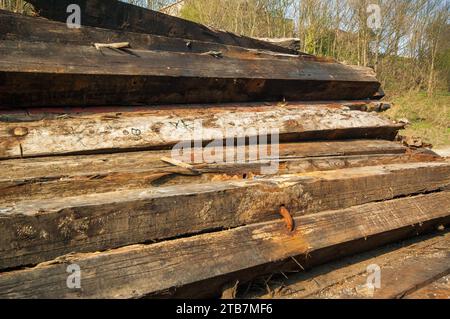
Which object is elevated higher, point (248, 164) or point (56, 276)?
point (248, 164)

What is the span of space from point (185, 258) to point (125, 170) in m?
0.59

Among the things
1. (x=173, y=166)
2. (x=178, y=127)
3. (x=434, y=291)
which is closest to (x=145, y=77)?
(x=178, y=127)

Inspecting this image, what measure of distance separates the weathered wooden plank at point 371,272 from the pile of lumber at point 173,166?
0.09m

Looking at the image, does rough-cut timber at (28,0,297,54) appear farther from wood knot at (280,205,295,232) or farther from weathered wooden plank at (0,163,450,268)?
wood knot at (280,205,295,232)

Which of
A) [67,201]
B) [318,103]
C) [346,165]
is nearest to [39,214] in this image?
[67,201]

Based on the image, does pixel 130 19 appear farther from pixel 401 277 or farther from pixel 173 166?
pixel 401 277

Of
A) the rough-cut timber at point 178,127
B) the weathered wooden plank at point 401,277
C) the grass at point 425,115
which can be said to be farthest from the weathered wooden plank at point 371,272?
the grass at point 425,115

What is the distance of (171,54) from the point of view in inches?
108

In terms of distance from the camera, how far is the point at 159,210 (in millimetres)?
1656

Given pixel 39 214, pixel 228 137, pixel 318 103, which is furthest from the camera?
pixel 318 103

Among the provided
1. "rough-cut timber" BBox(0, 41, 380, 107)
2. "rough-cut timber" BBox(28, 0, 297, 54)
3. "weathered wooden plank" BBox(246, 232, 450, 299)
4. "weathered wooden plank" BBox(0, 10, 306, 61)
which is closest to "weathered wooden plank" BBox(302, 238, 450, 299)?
"weathered wooden plank" BBox(246, 232, 450, 299)
